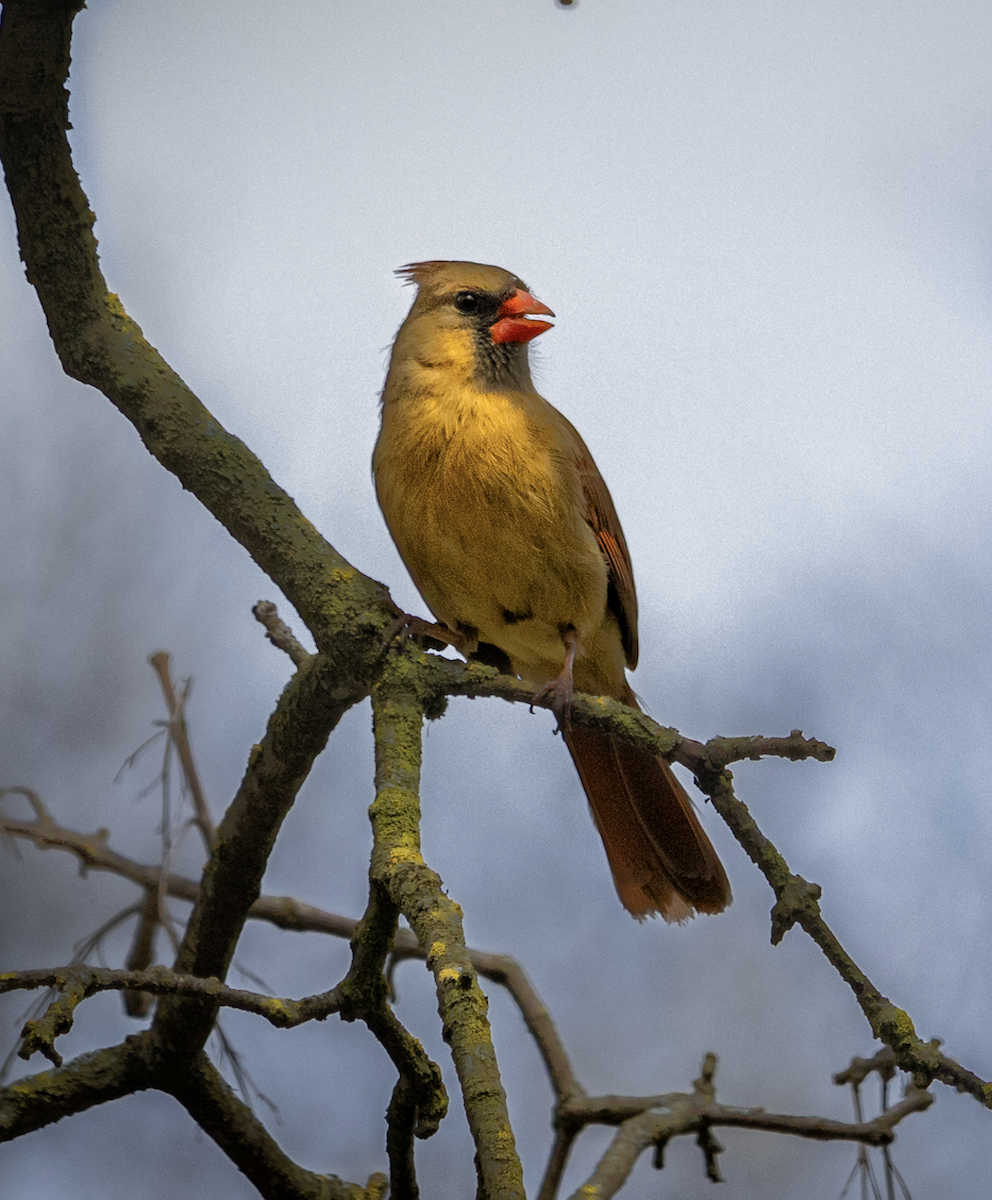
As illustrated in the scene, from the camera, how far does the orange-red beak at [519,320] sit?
231 cm

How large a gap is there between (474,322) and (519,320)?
0.09 meters

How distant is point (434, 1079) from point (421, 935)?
41 cm

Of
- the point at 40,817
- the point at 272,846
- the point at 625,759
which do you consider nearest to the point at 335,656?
the point at 272,846

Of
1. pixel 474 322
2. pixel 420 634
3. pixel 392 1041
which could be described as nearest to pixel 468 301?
pixel 474 322

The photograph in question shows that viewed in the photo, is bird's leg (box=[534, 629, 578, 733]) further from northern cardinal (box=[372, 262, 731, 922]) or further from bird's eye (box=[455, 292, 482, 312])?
bird's eye (box=[455, 292, 482, 312])

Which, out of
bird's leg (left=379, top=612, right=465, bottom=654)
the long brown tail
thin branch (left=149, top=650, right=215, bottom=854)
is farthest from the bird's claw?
thin branch (left=149, top=650, right=215, bottom=854)

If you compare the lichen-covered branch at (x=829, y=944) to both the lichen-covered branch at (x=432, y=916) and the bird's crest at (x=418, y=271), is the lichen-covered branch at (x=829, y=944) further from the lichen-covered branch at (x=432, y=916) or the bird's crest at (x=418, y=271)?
the bird's crest at (x=418, y=271)

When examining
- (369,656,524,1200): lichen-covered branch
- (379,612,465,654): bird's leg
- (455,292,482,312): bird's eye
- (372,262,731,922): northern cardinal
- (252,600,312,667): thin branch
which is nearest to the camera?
(369,656,524,1200): lichen-covered branch

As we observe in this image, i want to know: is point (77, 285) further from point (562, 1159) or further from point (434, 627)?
point (562, 1159)

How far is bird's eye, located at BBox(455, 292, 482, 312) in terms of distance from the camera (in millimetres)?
2387

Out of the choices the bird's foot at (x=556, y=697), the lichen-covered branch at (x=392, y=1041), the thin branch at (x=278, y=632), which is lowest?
the lichen-covered branch at (x=392, y=1041)

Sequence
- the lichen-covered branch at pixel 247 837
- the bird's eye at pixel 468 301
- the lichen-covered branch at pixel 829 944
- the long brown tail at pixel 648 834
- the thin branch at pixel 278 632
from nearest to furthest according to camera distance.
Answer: the lichen-covered branch at pixel 829 944, the lichen-covered branch at pixel 247 837, the thin branch at pixel 278 632, the long brown tail at pixel 648 834, the bird's eye at pixel 468 301

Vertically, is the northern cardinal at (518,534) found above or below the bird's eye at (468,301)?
below

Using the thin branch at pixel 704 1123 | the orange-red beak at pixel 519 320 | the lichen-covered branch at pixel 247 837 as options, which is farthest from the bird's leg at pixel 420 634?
the thin branch at pixel 704 1123
